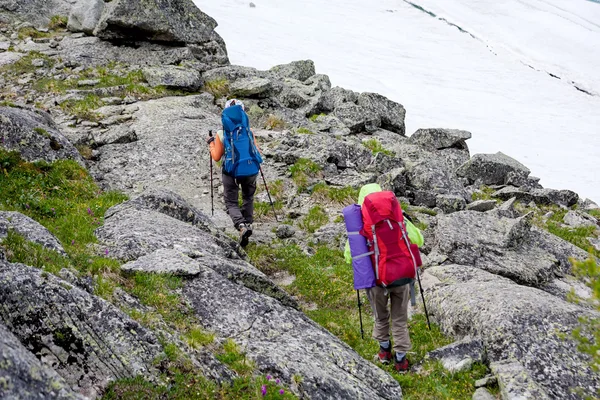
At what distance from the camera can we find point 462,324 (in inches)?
406

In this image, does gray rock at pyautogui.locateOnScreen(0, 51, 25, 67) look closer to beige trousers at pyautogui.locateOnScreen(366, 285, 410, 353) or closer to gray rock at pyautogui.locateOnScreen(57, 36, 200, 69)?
gray rock at pyautogui.locateOnScreen(57, 36, 200, 69)

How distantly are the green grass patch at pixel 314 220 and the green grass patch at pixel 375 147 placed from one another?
5848 millimetres

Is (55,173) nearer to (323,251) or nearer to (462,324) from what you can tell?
(323,251)

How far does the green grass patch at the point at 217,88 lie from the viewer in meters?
26.2

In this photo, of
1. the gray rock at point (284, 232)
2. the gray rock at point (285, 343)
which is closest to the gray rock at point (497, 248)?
the gray rock at point (284, 232)

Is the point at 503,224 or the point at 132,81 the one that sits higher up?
the point at 503,224

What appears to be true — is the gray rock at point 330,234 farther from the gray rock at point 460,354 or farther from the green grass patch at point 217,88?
the green grass patch at point 217,88

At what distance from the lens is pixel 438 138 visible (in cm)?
2825

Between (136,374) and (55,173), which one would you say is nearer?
(136,374)

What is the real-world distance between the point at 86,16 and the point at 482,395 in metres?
29.7

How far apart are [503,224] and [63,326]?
11807 millimetres

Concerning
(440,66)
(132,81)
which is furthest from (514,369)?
(440,66)

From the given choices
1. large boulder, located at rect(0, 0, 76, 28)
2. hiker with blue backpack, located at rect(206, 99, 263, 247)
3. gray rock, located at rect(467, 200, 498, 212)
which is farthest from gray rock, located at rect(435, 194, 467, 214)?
large boulder, located at rect(0, 0, 76, 28)

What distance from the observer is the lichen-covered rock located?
857cm
